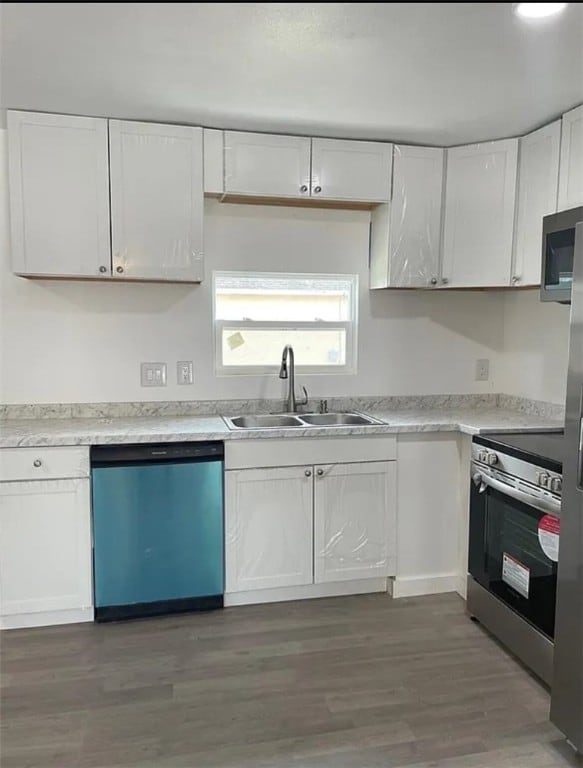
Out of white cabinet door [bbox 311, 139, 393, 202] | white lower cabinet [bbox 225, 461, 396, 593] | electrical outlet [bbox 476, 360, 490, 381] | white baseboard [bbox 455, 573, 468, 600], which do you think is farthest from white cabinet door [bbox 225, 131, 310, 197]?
white baseboard [bbox 455, 573, 468, 600]

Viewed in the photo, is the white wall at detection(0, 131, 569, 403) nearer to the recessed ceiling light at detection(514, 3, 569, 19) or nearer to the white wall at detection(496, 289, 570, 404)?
the white wall at detection(496, 289, 570, 404)

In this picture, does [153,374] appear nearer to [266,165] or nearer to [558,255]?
[266,165]

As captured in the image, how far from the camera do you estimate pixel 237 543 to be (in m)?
2.79

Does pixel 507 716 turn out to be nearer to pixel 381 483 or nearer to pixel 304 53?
pixel 381 483

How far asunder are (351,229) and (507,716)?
98.4 inches

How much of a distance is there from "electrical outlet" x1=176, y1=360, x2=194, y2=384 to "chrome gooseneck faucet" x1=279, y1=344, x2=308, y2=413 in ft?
1.70

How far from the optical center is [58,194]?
8.80 feet

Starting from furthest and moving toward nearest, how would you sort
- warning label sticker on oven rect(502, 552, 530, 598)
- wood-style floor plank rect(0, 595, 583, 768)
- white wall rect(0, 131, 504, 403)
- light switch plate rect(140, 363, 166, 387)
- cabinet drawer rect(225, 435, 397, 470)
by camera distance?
light switch plate rect(140, 363, 166, 387)
white wall rect(0, 131, 504, 403)
cabinet drawer rect(225, 435, 397, 470)
warning label sticker on oven rect(502, 552, 530, 598)
wood-style floor plank rect(0, 595, 583, 768)

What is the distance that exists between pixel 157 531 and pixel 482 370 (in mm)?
2182

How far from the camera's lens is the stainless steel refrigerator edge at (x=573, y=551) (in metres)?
1.81

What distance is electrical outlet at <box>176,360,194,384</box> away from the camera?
3.16 m

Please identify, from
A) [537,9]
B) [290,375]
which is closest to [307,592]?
[290,375]

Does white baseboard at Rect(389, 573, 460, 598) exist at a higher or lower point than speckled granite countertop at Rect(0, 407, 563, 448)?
lower

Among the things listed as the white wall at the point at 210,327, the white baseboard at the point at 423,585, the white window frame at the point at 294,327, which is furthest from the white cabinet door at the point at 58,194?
the white baseboard at the point at 423,585
